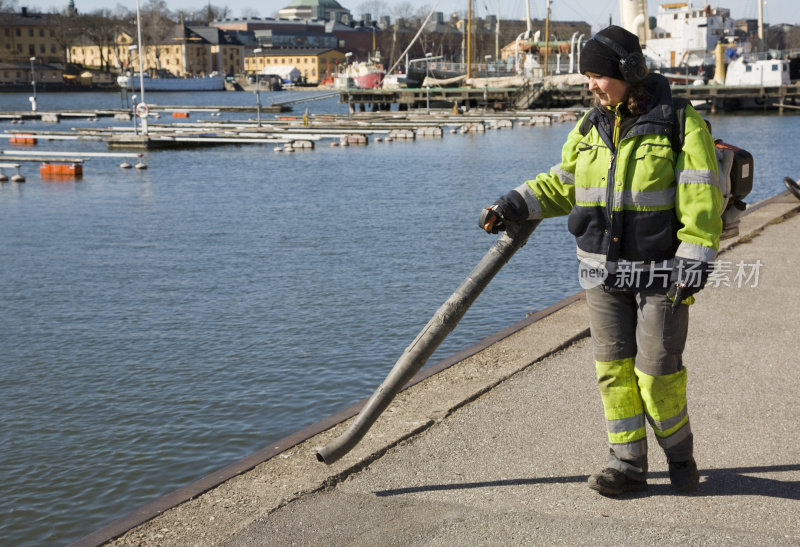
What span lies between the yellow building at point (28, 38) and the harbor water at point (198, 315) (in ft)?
492

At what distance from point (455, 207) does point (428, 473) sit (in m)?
17.3

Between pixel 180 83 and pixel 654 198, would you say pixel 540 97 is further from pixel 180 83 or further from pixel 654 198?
pixel 180 83

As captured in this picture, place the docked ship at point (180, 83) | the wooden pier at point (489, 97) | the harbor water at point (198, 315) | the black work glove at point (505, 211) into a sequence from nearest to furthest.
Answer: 1. the black work glove at point (505, 211)
2. the harbor water at point (198, 315)
3. the wooden pier at point (489, 97)
4. the docked ship at point (180, 83)

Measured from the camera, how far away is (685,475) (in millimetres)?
4148

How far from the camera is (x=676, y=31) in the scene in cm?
8056

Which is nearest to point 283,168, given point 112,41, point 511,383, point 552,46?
point 511,383

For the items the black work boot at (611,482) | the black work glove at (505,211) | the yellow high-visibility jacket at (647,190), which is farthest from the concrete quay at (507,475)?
the black work glove at (505,211)

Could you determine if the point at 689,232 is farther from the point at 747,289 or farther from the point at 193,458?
the point at 747,289

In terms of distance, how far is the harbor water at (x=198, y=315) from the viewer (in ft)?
22.2

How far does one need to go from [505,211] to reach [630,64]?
31.4 inches

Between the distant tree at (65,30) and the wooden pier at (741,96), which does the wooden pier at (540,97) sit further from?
the distant tree at (65,30)

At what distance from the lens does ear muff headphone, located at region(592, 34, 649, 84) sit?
390 centimetres

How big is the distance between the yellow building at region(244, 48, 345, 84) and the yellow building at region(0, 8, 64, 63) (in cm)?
3621

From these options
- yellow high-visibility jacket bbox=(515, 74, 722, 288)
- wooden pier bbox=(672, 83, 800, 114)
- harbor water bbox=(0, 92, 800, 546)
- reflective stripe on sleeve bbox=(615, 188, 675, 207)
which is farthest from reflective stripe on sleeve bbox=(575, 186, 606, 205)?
wooden pier bbox=(672, 83, 800, 114)
